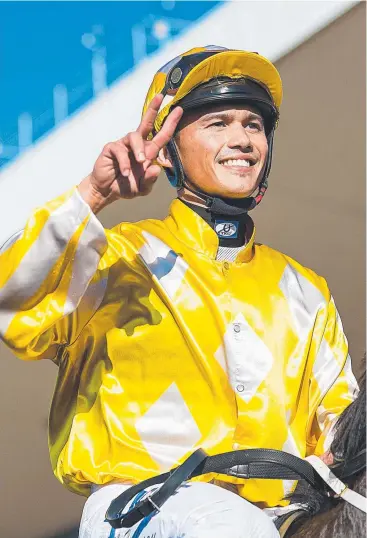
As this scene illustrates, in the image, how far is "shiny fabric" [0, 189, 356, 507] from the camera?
239 cm

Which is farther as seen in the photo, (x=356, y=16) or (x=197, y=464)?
(x=356, y=16)

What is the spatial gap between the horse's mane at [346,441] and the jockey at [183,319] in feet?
0.35

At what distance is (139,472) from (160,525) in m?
0.25

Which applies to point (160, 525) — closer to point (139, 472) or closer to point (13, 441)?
point (139, 472)

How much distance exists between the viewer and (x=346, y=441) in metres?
2.27

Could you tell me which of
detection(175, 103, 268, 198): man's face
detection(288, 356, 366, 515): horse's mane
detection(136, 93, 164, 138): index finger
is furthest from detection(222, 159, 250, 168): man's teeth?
detection(288, 356, 366, 515): horse's mane

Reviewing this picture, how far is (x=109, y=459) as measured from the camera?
7.97 feet

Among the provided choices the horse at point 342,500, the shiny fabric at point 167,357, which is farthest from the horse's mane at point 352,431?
the shiny fabric at point 167,357

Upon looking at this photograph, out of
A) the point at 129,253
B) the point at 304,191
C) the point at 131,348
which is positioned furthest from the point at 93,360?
the point at 304,191

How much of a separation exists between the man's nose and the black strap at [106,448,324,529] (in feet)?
2.49

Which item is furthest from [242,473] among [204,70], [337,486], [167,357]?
[204,70]

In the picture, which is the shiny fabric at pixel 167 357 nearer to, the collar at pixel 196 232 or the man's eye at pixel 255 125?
the collar at pixel 196 232

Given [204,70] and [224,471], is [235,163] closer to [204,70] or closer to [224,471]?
[204,70]

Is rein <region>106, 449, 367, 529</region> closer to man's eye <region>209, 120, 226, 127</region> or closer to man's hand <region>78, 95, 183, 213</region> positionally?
man's hand <region>78, 95, 183, 213</region>
